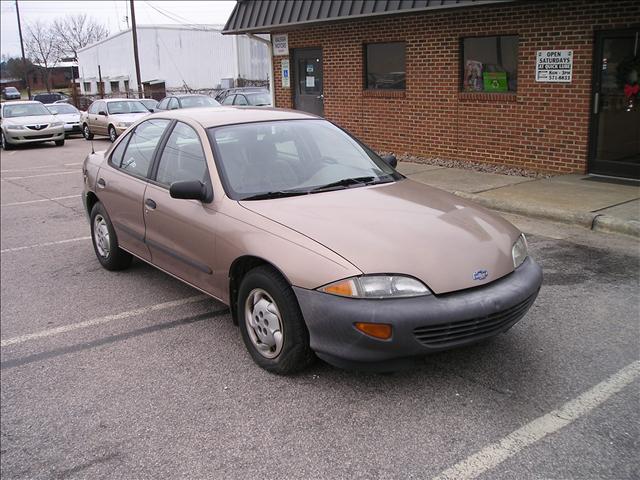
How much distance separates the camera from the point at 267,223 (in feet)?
12.8

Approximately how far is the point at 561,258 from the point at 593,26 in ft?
15.3

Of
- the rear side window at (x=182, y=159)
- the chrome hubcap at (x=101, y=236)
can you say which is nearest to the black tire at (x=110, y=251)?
the chrome hubcap at (x=101, y=236)

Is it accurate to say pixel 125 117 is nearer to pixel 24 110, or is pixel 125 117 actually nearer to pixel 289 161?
pixel 24 110

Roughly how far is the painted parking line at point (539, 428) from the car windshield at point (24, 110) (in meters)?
22.0

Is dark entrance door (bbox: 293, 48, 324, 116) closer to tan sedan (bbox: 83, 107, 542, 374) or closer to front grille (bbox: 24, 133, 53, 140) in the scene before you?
tan sedan (bbox: 83, 107, 542, 374)

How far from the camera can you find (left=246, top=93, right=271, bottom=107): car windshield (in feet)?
69.6

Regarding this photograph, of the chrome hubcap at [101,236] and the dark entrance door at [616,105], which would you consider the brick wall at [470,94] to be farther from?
the chrome hubcap at [101,236]

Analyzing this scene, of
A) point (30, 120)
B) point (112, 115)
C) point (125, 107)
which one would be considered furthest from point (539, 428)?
point (30, 120)

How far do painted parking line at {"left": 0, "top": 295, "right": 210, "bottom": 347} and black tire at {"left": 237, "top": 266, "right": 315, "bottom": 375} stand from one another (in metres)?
1.54

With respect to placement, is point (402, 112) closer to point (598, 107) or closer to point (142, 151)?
point (598, 107)

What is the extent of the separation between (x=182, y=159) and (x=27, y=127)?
60.7 feet

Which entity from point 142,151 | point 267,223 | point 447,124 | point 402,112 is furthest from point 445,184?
point 267,223

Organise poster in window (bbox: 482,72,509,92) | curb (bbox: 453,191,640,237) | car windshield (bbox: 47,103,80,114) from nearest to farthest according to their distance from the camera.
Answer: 1. curb (bbox: 453,191,640,237)
2. poster in window (bbox: 482,72,509,92)
3. car windshield (bbox: 47,103,80,114)

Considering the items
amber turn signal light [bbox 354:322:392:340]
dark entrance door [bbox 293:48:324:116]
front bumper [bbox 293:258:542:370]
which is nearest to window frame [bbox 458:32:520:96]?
dark entrance door [bbox 293:48:324:116]
